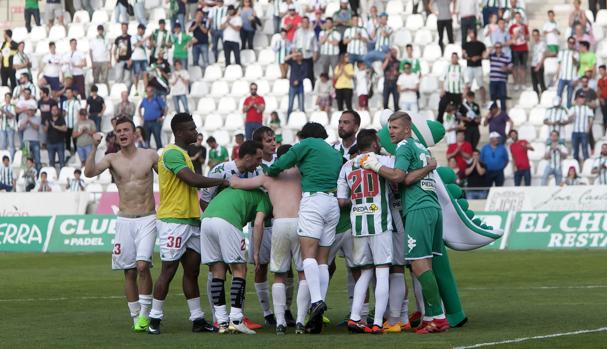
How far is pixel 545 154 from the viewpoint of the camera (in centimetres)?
3328

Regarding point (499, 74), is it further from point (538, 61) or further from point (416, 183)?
point (416, 183)

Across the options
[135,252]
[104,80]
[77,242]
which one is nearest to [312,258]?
[135,252]

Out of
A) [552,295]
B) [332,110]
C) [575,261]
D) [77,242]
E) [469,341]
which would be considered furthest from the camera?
[332,110]

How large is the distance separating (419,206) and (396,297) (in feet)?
3.38

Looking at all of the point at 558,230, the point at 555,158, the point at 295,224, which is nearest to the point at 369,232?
the point at 295,224

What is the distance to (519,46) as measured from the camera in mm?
34938

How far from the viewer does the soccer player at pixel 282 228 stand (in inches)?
582

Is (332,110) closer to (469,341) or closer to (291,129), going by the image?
(291,129)

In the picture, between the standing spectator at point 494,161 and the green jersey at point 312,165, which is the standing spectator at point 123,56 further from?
the green jersey at point 312,165

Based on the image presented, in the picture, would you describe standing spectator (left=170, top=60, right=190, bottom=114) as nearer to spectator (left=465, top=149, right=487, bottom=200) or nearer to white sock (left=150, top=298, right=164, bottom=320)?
A: spectator (left=465, top=149, right=487, bottom=200)

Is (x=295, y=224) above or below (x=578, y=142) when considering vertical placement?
above

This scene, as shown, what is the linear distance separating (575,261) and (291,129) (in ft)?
40.7

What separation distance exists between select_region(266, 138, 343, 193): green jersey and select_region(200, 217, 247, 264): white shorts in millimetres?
759

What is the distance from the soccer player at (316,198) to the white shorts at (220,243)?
0.66 m
